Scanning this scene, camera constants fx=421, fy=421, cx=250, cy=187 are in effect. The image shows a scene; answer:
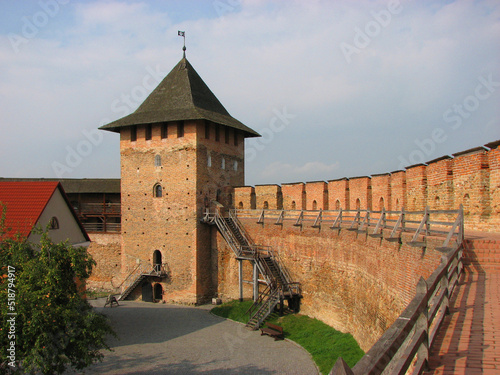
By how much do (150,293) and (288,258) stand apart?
7942mm

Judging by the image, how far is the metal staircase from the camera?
1711 centimetres

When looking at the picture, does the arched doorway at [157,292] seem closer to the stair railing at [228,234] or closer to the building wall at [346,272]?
the building wall at [346,272]

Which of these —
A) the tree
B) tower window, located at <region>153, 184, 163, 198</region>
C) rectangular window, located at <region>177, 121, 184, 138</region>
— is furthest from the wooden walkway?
tower window, located at <region>153, 184, 163, 198</region>

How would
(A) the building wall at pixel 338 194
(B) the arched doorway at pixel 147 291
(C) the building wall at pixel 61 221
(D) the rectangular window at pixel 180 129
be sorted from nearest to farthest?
1. (C) the building wall at pixel 61 221
2. (A) the building wall at pixel 338 194
3. (D) the rectangular window at pixel 180 129
4. (B) the arched doorway at pixel 147 291

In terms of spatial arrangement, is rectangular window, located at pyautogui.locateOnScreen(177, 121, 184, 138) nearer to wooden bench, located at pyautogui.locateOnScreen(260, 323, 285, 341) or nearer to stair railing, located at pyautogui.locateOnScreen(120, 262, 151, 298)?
stair railing, located at pyautogui.locateOnScreen(120, 262, 151, 298)

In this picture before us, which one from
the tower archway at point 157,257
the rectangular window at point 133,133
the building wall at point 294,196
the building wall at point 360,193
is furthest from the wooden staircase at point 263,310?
the rectangular window at point 133,133

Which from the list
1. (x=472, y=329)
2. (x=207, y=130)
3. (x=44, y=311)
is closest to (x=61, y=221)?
(x=44, y=311)

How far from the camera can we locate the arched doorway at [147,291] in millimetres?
21391

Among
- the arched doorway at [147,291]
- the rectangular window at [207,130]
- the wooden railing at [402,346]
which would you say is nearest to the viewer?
the wooden railing at [402,346]

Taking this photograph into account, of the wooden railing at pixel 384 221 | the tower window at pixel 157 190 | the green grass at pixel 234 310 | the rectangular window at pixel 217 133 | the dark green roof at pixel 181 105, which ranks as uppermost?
the dark green roof at pixel 181 105

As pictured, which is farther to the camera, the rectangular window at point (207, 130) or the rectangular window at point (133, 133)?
the rectangular window at point (133, 133)

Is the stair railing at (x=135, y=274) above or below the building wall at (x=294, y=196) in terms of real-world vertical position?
below

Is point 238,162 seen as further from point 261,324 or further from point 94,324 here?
point 94,324

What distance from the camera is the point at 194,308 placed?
1998 cm
